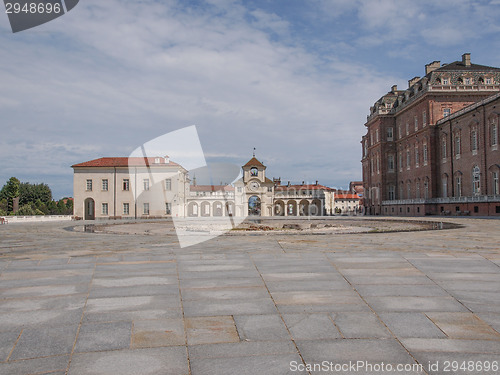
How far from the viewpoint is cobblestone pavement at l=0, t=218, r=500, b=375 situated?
3.54 meters

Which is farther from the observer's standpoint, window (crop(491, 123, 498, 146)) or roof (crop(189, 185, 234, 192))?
roof (crop(189, 185, 234, 192))

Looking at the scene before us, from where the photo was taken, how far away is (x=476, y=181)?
153 feet

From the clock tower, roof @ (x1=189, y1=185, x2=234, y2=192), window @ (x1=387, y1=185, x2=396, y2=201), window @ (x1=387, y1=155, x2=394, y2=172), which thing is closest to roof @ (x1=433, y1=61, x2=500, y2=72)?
window @ (x1=387, y1=155, x2=394, y2=172)

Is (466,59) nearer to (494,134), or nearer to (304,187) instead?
(494,134)

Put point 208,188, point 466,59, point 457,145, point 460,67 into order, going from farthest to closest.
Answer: point 208,188
point 466,59
point 460,67
point 457,145

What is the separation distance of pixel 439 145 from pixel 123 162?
141ft

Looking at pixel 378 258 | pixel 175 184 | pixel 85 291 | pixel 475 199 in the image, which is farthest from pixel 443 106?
pixel 85 291

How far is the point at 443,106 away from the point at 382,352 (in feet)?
186

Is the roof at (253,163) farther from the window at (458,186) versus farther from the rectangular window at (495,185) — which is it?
the rectangular window at (495,185)

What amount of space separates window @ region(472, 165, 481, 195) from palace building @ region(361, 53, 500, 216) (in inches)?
4.2

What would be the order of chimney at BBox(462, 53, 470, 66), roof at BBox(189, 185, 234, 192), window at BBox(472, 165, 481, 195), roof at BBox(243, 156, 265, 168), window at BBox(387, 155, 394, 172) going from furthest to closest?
roof at BBox(189, 185, 234, 192) < roof at BBox(243, 156, 265, 168) < window at BBox(387, 155, 394, 172) < chimney at BBox(462, 53, 470, 66) < window at BBox(472, 165, 481, 195)

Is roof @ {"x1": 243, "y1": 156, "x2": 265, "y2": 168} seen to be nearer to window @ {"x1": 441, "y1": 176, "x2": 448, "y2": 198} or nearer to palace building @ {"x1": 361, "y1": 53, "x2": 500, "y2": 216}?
palace building @ {"x1": 361, "y1": 53, "x2": 500, "y2": 216}

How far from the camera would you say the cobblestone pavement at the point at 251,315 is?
11.6 feet

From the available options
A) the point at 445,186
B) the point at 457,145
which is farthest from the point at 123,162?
the point at 457,145
